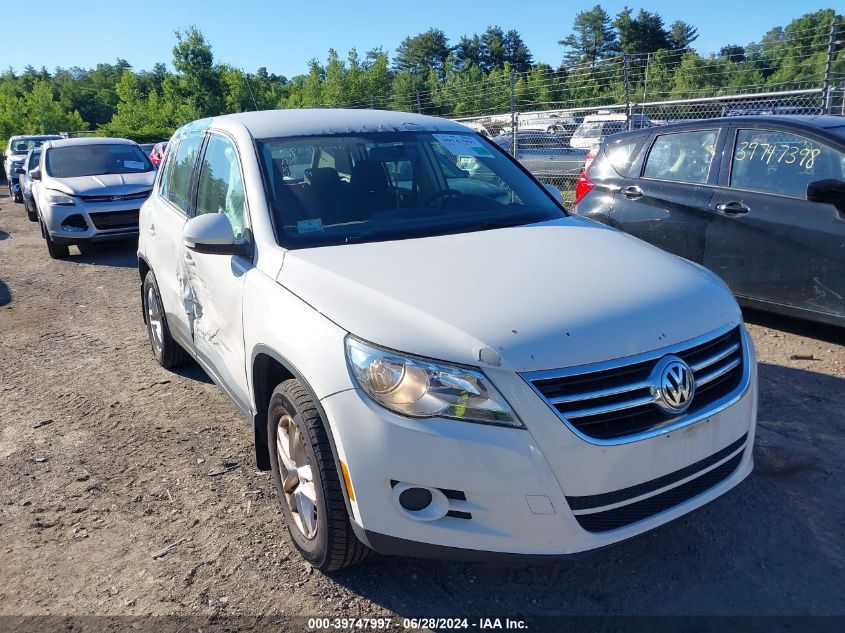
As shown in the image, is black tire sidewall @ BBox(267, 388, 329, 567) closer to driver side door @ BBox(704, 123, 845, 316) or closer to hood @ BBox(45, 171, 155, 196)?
driver side door @ BBox(704, 123, 845, 316)

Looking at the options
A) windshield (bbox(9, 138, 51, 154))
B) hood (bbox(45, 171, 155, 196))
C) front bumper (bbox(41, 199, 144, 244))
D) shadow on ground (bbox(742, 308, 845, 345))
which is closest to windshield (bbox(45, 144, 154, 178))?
hood (bbox(45, 171, 155, 196))

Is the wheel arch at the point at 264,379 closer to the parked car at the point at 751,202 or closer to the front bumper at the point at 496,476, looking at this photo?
the front bumper at the point at 496,476

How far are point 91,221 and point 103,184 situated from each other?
654 millimetres

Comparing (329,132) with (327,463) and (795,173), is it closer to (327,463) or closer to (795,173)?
(327,463)

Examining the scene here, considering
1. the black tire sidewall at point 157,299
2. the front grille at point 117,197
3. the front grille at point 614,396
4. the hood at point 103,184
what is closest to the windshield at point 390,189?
the front grille at point 614,396

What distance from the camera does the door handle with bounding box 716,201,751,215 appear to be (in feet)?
17.5

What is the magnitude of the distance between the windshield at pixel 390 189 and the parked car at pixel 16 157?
19191 millimetres

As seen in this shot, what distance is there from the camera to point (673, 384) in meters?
2.31

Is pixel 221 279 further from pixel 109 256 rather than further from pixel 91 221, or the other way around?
pixel 109 256

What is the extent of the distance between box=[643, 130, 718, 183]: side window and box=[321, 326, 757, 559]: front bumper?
4029mm

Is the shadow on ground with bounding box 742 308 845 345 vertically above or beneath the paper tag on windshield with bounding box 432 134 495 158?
beneath

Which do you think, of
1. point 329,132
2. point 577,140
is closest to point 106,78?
point 577,140

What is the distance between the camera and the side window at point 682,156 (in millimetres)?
5773

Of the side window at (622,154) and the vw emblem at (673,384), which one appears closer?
the vw emblem at (673,384)
